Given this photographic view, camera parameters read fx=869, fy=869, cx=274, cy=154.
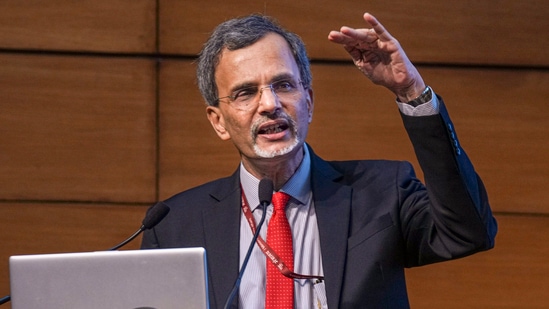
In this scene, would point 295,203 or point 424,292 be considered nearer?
point 295,203

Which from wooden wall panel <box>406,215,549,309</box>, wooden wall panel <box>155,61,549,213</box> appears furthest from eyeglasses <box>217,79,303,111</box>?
wooden wall panel <box>406,215,549,309</box>

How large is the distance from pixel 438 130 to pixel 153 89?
171 centimetres

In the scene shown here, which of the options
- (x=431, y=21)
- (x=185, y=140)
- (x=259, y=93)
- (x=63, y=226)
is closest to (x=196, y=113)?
(x=185, y=140)

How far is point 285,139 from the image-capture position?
2.38m

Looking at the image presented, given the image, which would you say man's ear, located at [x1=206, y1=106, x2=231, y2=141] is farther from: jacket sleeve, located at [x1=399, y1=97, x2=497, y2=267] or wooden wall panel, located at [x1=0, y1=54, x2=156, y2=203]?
wooden wall panel, located at [x1=0, y1=54, x2=156, y2=203]

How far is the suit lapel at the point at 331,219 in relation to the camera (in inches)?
89.5

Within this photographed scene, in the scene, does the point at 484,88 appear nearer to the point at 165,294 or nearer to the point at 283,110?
the point at 283,110

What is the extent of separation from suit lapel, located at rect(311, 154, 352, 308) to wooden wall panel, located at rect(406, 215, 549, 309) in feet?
3.93

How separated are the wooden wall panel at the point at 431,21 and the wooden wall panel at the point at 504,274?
68cm

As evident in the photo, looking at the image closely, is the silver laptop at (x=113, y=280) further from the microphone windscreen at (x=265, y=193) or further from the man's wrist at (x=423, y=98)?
the man's wrist at (x=423, y=98)

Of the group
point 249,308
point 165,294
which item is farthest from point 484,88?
point 165,294

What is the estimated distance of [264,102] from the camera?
2.40 m

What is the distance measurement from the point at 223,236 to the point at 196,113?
3.87 ft

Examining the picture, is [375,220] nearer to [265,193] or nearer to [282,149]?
[282,149]
